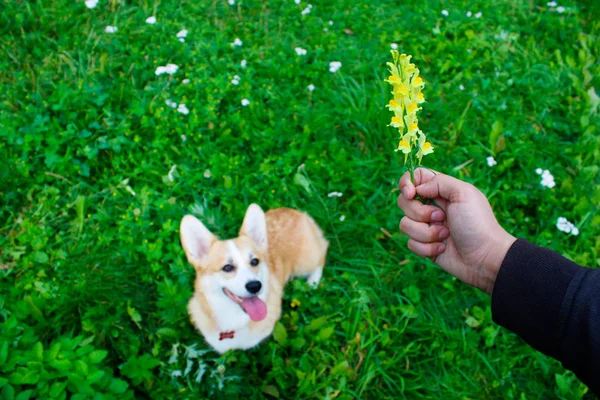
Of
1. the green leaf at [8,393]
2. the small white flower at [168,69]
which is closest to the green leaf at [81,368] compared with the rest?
the green leaf at [8,393]

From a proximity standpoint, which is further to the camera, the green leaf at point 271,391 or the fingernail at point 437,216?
the green leaf at point 271,391

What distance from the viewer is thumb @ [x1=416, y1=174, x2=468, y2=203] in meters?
1.91

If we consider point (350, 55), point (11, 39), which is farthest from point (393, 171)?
point (11, 39)

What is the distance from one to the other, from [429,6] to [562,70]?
5.13ft

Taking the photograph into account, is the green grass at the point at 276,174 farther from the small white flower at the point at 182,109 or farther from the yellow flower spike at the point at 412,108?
the yellow flower spike at the point at 412,108

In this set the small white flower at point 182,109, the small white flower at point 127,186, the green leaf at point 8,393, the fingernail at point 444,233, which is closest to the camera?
the green leaf at point 8,393

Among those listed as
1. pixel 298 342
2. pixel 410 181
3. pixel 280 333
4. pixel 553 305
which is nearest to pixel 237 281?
pixel 280 333

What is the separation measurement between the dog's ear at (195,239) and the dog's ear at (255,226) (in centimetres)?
24

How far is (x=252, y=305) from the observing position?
8.62ft

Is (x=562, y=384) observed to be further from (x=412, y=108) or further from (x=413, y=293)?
(x=412, y=108)

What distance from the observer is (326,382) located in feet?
8.49

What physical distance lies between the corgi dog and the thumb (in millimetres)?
1142

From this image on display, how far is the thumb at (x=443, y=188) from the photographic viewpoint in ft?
6.27

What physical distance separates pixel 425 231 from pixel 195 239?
4.69 ft
